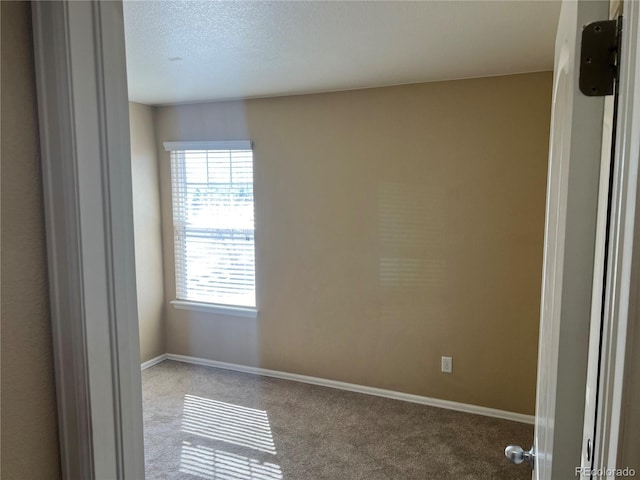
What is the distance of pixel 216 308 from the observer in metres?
4.34

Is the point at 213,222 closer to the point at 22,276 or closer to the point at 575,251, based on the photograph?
the point at 22,276

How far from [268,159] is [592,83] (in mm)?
3391

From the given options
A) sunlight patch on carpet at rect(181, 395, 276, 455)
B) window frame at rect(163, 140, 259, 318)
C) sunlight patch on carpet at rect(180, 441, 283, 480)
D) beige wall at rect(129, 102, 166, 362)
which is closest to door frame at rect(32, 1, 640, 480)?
sunlight patch on carpet at rect(180, 441, 283, 480)

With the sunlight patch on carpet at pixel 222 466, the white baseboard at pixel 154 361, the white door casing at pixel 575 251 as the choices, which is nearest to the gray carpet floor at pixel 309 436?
the sunlight patch on carpet at pixel 222 466

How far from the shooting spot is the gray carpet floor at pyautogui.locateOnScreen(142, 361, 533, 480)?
2764 mm

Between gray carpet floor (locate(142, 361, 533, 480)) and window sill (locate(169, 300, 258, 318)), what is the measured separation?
608mm

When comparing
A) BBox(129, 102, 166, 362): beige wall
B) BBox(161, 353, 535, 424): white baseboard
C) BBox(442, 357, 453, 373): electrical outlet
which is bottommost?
BBox(161, 353, 535, 424): white baseboard

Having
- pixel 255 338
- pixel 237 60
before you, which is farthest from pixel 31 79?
pixel 255 338

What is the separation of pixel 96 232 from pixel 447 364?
3249 mm

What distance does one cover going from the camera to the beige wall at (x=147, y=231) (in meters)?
4.21

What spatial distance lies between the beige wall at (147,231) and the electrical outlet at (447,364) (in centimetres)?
258

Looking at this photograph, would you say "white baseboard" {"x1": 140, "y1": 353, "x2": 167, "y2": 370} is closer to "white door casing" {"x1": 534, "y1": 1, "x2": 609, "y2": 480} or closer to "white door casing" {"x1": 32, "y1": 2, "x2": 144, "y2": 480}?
"white door casing" {"x1": 32, "y1": 2, "x2": 144, "y2": 480}

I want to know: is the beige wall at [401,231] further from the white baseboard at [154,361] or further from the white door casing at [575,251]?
the white door casing at [575,251]

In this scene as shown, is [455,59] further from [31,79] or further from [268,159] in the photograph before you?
[31,79]
